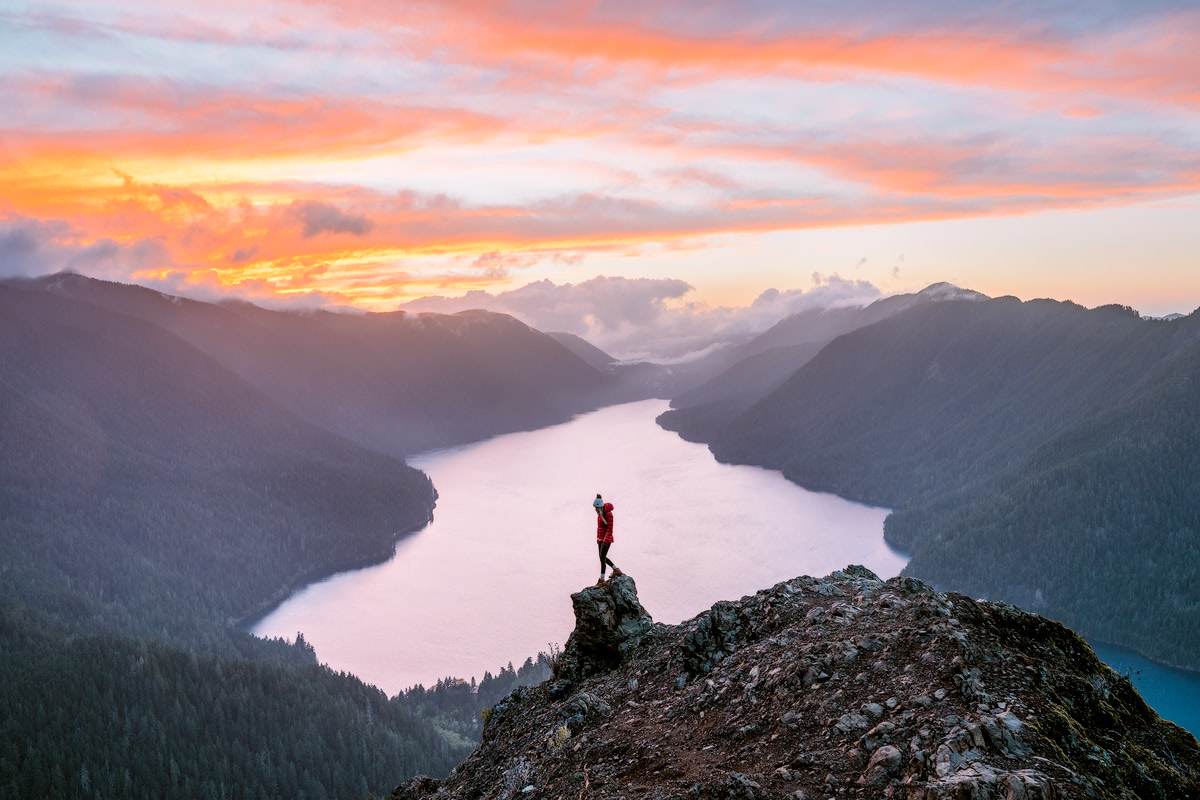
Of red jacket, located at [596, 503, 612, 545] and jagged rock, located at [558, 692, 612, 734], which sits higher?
red jacket, located at [596, 503, 612, 545]

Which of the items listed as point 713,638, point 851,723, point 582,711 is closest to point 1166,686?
point 713,638

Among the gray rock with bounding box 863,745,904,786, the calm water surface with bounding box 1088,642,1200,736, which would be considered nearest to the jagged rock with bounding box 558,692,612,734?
the gray rock with bounding box 863,745,904,786

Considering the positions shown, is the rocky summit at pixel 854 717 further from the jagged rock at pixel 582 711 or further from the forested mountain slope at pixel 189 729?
the forested mountain slope at pixel 189 729

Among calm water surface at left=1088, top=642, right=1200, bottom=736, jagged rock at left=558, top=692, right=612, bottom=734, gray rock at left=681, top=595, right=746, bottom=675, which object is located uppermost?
gray rock at left=681, top=595, right=746, bottom=675

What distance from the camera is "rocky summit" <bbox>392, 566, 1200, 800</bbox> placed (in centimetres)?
1393

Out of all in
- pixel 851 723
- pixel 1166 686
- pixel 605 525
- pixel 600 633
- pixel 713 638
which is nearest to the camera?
pixel 851 723

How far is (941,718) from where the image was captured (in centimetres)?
1477

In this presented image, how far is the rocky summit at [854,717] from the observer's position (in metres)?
13.9

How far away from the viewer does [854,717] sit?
1595cm

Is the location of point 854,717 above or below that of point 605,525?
below

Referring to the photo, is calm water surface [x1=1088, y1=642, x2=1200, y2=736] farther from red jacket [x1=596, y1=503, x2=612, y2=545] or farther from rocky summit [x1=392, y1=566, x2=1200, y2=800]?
rocky summit [x1=392, y1=566, x2=1200, y2=800]

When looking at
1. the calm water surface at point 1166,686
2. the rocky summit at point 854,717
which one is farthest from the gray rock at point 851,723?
the calm water surface at point 1166,686

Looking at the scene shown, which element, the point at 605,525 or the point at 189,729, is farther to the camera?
the point at 189,729

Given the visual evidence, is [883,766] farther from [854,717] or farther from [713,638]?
[713,638]
